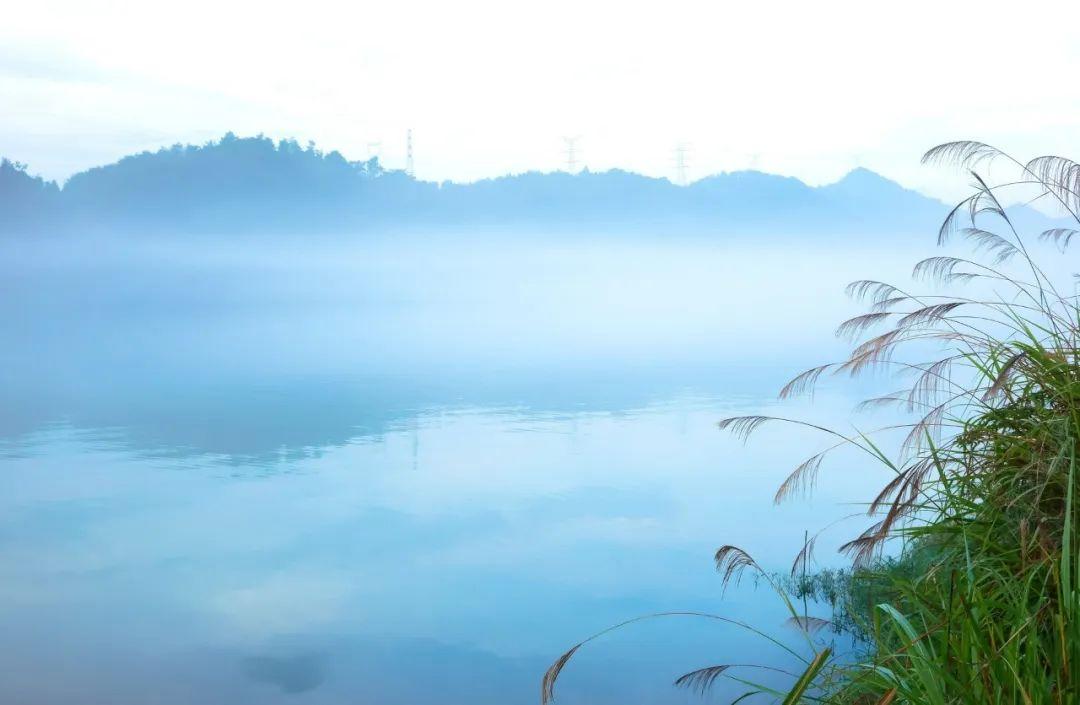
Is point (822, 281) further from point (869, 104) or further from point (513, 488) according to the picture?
point (513, 488)

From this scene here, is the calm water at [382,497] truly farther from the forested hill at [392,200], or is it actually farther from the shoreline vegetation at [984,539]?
the shoreline vegetation at [984,539]

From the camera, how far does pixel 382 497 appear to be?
721 centimetres

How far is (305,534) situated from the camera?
629 centimetres

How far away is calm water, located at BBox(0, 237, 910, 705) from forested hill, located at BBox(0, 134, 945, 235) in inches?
52.5

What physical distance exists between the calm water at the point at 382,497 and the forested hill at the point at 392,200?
133 centimetres

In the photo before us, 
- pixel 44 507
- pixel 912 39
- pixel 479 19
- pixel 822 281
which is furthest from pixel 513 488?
pixel 822 281

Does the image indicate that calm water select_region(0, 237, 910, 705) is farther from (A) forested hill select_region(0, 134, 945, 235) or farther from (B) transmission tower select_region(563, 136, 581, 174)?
(B) transmission tower select_region(563, 136, 581, 174)

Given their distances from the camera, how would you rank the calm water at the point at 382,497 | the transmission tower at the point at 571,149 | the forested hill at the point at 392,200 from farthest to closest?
the forested hill at the point at 392,200, the transmission tower at the point at 571,149, the calm water at the point at 382,497

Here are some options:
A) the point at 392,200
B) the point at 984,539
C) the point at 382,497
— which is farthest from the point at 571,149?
the point at 984,539

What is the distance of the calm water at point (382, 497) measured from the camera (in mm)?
4074

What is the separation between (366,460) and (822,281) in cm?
1477

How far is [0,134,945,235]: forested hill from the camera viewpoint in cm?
2003

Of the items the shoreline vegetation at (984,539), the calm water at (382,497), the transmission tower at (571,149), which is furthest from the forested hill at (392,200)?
the shoreline vegetation at (984,539)

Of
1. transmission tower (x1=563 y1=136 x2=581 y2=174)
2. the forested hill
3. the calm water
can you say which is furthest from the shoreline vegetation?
the forested hill
